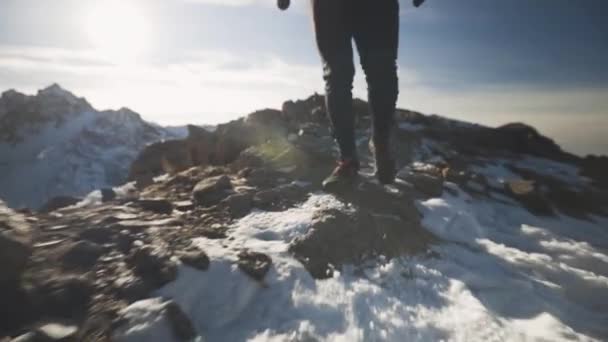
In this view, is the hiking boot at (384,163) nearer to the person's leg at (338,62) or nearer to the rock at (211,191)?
the person's leg at (338,62)

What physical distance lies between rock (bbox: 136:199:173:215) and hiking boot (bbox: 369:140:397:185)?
2558mm

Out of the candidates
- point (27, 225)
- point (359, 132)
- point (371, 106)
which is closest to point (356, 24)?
point (371, 106)

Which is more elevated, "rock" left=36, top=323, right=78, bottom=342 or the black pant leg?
the black pant leg

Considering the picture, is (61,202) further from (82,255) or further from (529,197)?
(529,197)

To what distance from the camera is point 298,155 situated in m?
6.41

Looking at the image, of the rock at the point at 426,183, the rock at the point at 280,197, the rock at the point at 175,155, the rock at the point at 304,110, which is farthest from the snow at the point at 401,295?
the rock at the point at 304,110

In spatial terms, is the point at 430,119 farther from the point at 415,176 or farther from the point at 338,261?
the point at 338,261

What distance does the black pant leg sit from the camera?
4.00 meters

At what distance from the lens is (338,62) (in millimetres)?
4227

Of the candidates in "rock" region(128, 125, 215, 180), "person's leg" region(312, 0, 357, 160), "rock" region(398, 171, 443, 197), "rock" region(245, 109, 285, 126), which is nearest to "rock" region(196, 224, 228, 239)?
"person's leg" region(312, 0, 357, 160)

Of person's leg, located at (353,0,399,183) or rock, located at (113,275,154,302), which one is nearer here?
rock, located at (113,275,154,302)

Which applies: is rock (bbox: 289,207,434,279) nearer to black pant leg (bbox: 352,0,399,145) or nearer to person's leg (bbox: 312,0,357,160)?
person's leg (bbox: 312,0,357,160)

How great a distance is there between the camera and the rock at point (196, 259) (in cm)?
307

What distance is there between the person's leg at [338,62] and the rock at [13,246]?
127 inches
